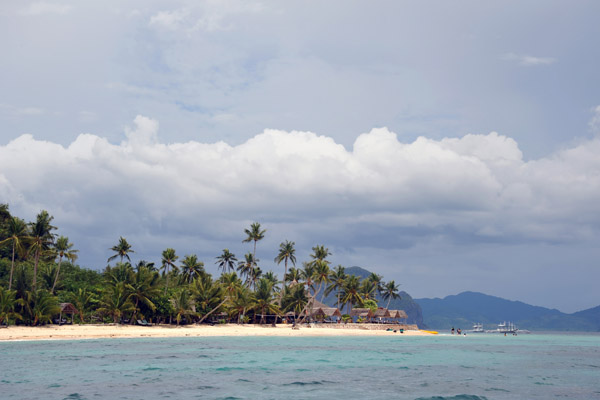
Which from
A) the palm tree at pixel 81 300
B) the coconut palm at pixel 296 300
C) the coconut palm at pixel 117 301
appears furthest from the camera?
the coconut palm at pixel 296 300

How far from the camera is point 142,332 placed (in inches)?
2756

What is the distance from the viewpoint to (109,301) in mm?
74062

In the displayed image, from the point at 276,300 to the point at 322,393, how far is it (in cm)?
7900

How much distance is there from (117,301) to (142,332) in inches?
261

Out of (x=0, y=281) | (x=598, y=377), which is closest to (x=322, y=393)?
(x=598, y=377)

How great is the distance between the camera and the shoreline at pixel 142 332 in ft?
201

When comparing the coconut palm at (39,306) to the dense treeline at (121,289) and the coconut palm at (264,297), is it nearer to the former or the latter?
the dense treeline at (121,289)

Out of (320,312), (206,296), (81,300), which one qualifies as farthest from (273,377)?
(320,312)

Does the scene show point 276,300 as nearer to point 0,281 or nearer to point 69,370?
point 0,281

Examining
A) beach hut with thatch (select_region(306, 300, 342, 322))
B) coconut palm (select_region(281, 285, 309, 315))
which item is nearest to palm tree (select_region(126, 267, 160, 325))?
coconut palm (select_region(281, 285, 309, 315))

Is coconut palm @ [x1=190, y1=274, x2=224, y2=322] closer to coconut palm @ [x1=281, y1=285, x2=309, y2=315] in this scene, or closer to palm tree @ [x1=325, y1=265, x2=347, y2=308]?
coconut palm @ [x1=281, y1=285, x2=309, y2=315]

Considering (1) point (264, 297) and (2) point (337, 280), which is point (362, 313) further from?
(1) point (264, 297)

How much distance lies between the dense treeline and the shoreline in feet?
6.43

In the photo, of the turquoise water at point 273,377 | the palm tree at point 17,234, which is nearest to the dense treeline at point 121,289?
the palm tree at point 17,234
